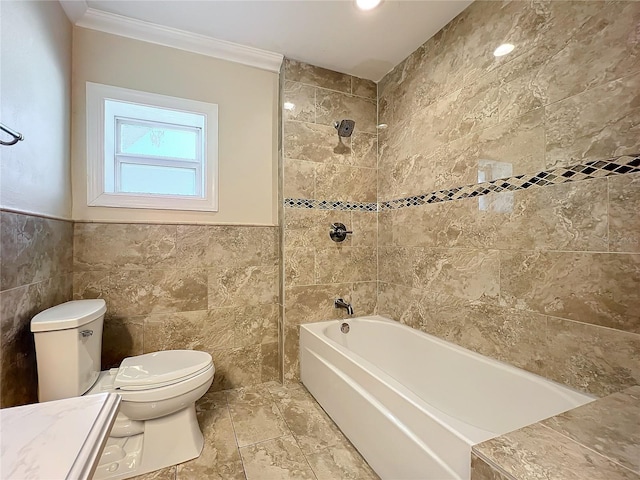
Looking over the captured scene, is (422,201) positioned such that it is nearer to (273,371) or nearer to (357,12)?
(357,12)

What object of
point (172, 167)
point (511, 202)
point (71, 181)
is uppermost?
point (172, 167)

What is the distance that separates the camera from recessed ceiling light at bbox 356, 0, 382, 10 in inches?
66.0

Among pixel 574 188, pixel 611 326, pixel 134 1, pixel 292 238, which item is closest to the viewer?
pixel 611 326

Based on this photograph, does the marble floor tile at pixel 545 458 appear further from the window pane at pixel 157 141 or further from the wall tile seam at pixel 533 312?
the window pane at pixel 157 141

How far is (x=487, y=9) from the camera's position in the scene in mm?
1622

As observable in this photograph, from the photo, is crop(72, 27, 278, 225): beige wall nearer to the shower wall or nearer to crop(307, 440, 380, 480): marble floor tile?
the shower wall

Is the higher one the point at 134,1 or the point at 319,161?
the point at 134,1

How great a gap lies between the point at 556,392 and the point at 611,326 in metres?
0.35

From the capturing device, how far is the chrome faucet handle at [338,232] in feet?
7.74

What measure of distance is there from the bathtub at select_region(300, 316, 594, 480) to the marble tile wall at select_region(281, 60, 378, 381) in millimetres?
212

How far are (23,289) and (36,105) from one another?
0.85 metres

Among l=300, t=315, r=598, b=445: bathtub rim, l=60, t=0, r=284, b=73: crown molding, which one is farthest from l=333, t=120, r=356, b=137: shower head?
l=300, t=315, r=598, b=445: bathtub rim

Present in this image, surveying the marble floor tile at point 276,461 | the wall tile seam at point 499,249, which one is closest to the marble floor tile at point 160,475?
the marble floor tile at point 276,461

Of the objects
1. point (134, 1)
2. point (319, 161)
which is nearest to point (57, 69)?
point (134, 1)
